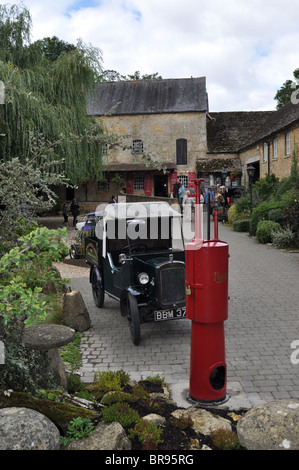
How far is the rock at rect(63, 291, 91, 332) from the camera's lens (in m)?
7.33

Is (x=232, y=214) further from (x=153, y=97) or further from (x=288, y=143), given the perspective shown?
(x=153, y=97)

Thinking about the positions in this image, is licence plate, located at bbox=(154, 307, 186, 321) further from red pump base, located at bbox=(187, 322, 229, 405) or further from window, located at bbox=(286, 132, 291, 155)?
window, located at bbox=(286, 132, 291, 155)

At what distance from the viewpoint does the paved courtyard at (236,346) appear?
17.4 ft

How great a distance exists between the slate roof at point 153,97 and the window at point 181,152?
8.38 ft

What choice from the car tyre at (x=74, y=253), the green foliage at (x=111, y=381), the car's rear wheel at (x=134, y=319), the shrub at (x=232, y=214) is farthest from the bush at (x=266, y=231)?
the green foliage at (x=111, y=381)

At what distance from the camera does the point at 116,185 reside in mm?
36531

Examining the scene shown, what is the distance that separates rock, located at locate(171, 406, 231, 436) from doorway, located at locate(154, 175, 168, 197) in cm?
3261

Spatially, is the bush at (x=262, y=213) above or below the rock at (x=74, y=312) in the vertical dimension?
above

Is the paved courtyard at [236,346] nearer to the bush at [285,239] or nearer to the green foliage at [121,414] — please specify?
the green foliage at [121,414]

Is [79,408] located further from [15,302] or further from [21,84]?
[21,84]

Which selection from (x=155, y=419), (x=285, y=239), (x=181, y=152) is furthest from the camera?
(x=181, y=152)

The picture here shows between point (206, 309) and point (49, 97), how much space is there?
17.1 metres

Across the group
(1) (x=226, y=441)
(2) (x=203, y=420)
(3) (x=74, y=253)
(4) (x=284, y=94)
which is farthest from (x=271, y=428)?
(4) (x=284, y=94)

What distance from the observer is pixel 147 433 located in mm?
3783
